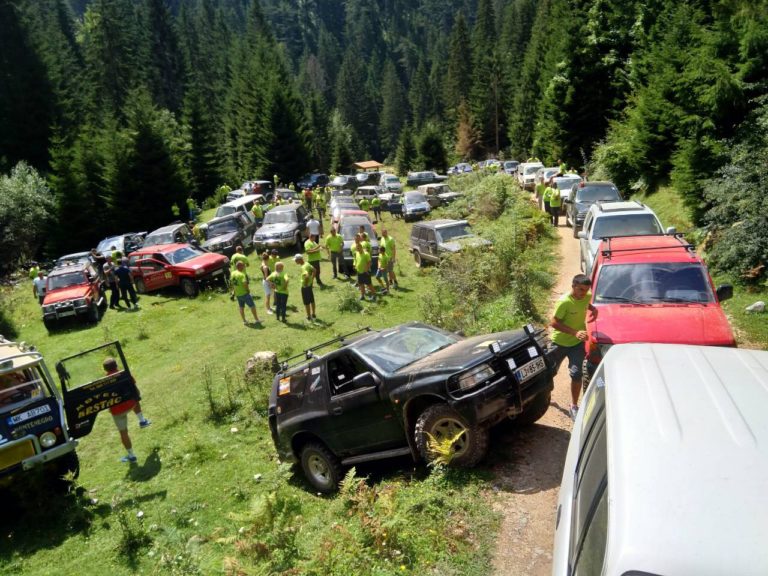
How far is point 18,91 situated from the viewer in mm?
45469

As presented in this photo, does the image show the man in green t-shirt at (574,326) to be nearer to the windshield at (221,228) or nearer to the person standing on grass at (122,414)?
the person standing on grass at (122,414)

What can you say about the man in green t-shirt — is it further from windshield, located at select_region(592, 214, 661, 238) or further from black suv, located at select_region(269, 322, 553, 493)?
windshield, located at select_region(592, 214, 661, 238)

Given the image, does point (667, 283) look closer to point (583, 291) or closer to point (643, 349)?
point (583, 291)

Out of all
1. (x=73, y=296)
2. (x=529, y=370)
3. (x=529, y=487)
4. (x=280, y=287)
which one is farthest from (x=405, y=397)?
(x=73, y=296)

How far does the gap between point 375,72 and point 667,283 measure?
13576 cm

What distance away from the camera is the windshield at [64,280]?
19.1 m

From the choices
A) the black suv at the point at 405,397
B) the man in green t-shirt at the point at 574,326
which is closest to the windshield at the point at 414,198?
the black suv at the point at 405,397

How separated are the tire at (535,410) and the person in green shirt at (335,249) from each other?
1258 cm

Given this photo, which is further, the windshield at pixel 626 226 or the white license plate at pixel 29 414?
the windshield at pixel 626 226

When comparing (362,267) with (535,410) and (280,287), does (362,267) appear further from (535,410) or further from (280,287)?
(535,410)

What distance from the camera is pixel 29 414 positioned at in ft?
24.9

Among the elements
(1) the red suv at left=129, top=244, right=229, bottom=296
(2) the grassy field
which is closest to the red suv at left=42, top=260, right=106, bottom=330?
(1) the red suv at left=129, top=244, right=229, bottom=296

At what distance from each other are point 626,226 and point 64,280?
1828 cm

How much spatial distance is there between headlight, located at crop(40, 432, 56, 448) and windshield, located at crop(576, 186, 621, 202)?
1693 cm
